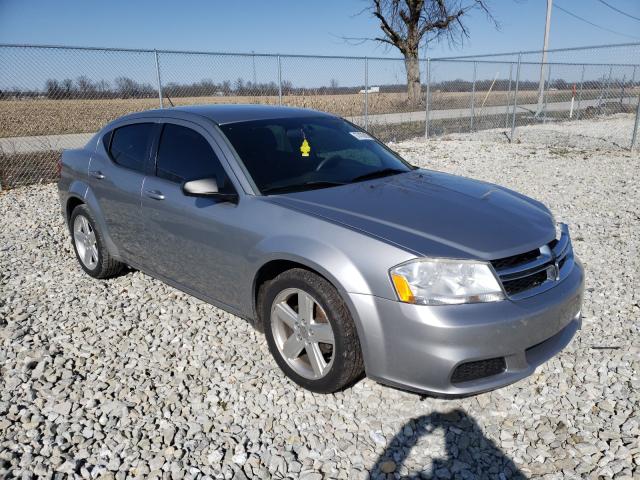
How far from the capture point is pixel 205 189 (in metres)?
3.04

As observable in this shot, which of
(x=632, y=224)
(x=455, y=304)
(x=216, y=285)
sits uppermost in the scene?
(x=455, y=304)

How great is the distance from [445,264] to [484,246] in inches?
10.4

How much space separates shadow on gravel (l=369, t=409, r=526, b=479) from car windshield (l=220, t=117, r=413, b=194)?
1568 millimetres

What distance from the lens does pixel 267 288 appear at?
2.97m

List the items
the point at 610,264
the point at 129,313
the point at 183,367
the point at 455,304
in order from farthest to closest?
the point at 610,264
the point at 129,313
the point at 183,367
the point at 455,304

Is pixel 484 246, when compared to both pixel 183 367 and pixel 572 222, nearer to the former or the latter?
pixel 183 367

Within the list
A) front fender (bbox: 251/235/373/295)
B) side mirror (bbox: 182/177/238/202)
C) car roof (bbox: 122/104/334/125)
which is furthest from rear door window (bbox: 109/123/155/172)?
front fender (bbox: 251/235/373/295)

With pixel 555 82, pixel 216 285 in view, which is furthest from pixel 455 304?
pixel 555 82

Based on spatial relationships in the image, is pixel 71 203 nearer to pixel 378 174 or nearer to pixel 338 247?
pixel 378 174

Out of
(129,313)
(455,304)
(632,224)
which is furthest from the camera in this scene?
(632,224)

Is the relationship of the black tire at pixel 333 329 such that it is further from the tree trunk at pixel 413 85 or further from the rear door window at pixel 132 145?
the tree trunk at pixel 413 85

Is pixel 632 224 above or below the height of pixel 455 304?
below

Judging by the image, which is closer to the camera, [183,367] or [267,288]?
[267,288]

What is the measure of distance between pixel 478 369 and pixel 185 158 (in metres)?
2.41
